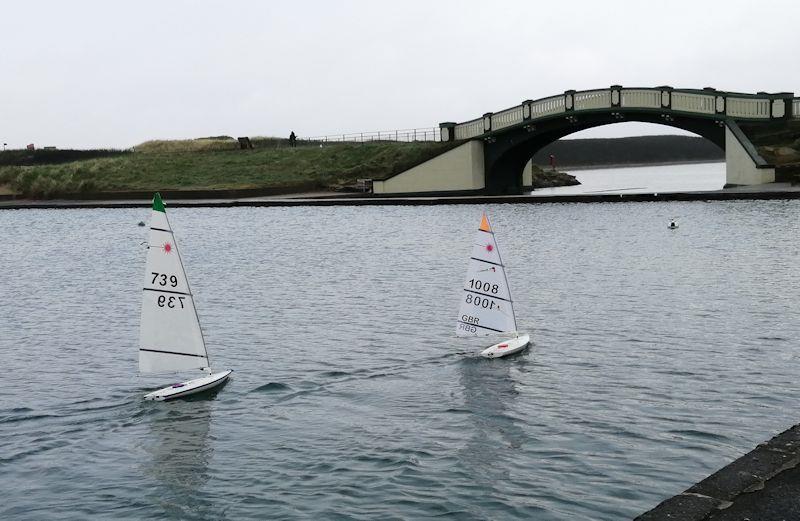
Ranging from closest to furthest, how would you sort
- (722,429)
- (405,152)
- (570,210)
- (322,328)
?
(722,429), (322,328), (570,210), (405,152)

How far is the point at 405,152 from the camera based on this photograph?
366 feet

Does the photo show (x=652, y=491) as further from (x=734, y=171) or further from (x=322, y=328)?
(x=734, y=171)

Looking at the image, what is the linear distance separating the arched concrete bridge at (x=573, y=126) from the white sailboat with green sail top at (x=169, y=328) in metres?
65.8

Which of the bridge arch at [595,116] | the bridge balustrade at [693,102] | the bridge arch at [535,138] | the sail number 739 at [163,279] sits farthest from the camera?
the bridge arch at [535,138]

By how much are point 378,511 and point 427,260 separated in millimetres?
34522

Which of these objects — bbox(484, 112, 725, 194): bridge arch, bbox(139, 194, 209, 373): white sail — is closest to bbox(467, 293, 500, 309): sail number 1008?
bbox(139, 194, 209, 373): white sail

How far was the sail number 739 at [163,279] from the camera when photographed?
21.8 meters

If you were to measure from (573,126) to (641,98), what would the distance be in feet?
29.1

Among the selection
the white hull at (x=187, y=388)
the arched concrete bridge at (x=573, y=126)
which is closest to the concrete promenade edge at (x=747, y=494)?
the white hull at (x=187, y=388)

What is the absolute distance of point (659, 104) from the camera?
83.0m

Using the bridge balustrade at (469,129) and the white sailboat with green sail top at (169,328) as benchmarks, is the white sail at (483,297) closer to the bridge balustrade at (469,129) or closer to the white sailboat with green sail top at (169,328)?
the white sailboat with green sail top at (169,328)

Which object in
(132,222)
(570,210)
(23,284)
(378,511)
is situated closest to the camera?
(378,511)

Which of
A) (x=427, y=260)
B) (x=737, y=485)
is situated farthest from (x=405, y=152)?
(x=737, y=485)

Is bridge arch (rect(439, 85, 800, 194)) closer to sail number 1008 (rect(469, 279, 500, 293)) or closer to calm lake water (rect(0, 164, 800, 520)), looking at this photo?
calm lake water (rect(0, 164, 800, 520))
